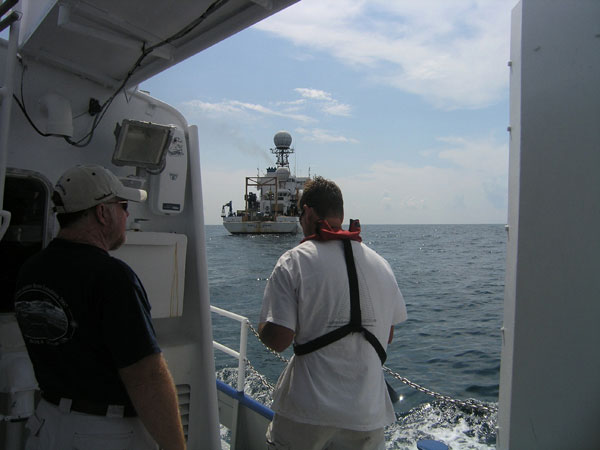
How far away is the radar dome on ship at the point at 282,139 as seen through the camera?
73062 millimetres

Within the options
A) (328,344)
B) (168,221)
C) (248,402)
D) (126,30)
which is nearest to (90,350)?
(328,344)

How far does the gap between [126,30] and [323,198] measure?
4.79ft

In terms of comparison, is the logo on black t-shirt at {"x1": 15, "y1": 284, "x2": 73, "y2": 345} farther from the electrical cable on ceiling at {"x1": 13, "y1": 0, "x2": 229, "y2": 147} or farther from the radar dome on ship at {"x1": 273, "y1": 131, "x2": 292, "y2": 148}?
the radar dome on ship at {"x1": 273, "y1": 131, "x2": 292, "y2": 148}

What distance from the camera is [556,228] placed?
2.05 metres

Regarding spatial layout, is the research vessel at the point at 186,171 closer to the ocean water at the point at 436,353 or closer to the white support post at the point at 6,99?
the white support post at the point at 6,99

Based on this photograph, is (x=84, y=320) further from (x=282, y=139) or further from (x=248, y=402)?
(x=282, y=139)

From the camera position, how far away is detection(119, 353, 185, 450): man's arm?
1487 millimetres

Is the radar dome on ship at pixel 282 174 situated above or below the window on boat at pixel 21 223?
above

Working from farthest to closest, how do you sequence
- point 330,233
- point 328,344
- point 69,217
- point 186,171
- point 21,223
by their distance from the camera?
1. point 186,171
2. point 21,223
3. point 330,233
4. point 328,344
5. point 69,217

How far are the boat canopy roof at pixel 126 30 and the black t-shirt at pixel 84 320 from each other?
4.43 ft

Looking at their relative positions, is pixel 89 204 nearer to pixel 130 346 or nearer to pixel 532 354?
pixel 130 346

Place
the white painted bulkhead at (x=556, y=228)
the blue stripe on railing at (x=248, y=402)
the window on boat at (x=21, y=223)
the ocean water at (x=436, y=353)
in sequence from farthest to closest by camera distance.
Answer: the ocean water at (x=436, y=353)
the blue stripe on railing at (x=248, y=402)
the window on boat at (x=21, y=223)
the white painted bulkhead at (x=556, y=228)

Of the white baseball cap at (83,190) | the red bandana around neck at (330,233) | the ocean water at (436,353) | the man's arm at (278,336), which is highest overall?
the white baseball cap at (83,190)

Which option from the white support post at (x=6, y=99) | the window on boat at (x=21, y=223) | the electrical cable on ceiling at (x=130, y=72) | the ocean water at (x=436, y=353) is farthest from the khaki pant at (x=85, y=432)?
the ocean water at (x=436, y=353)
